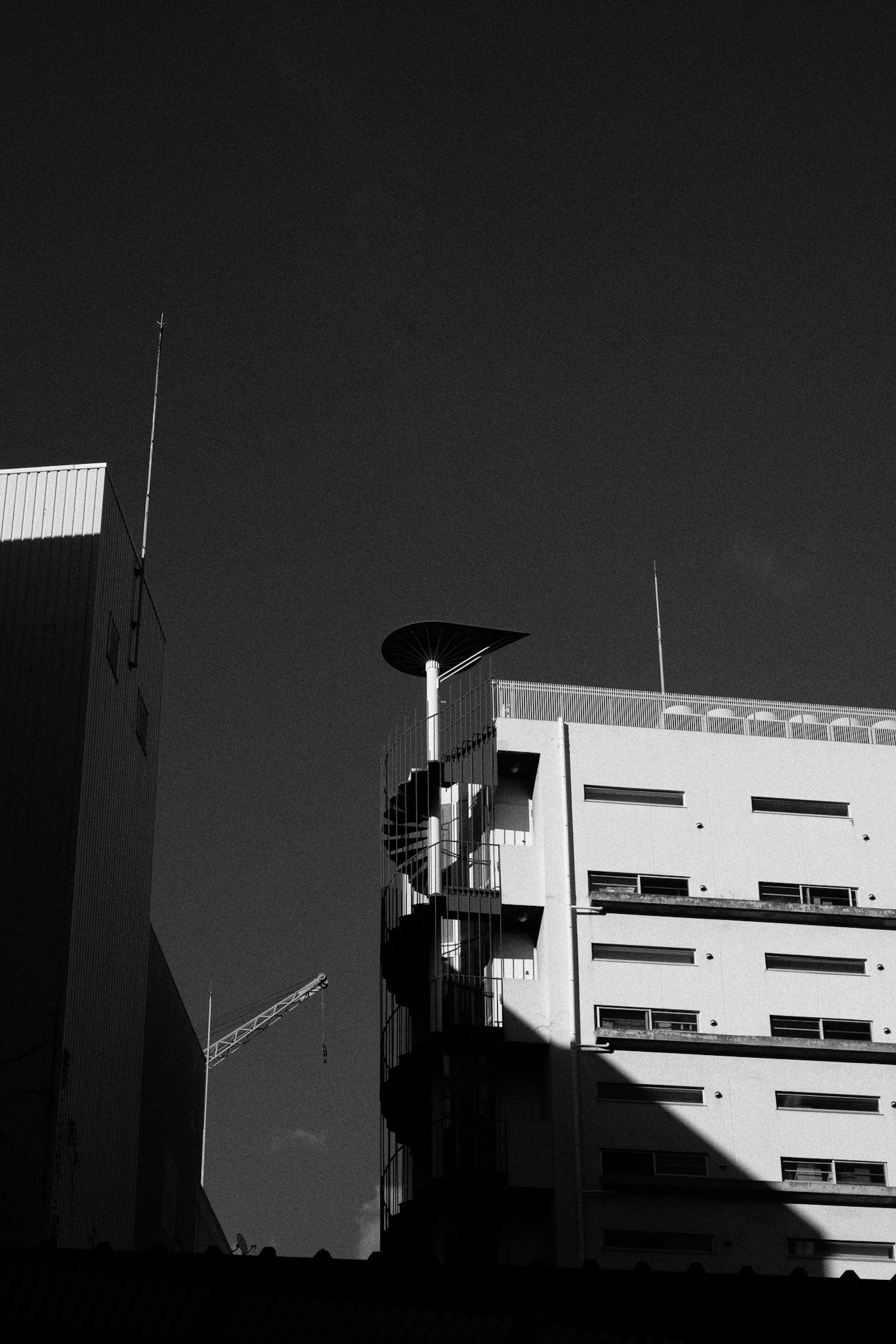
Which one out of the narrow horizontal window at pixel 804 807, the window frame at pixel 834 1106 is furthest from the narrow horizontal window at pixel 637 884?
the window frame at pixel 834 1106

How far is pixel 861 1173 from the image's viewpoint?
5375 cm

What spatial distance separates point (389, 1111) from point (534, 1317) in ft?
103

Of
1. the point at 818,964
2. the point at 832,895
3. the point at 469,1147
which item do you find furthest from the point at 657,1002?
the point at 469,1147

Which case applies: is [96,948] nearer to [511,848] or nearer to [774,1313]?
[511,848]

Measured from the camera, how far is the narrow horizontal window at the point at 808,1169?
53.3m

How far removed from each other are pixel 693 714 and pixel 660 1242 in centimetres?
1649

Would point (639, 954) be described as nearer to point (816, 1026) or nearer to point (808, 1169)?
point (816, 1026)

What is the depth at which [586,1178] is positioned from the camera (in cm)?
5147

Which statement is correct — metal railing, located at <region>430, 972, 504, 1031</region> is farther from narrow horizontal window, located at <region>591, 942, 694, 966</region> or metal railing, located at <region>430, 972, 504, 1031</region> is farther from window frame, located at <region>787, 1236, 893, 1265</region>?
window frame, located at <region>787, 1236, 893, 1265</region>

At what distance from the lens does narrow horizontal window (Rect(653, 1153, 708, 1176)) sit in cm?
5250

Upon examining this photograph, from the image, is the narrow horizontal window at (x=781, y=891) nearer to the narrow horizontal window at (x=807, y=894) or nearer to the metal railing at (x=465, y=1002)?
the narrow horizontal window at (x=807, y=894)

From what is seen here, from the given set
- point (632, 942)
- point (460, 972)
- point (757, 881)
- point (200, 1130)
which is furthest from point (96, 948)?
point (200, 1130)

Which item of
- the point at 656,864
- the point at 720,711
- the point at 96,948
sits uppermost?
the point at 720,711

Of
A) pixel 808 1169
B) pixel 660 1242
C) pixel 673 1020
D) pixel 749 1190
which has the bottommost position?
pixel 660 1242
